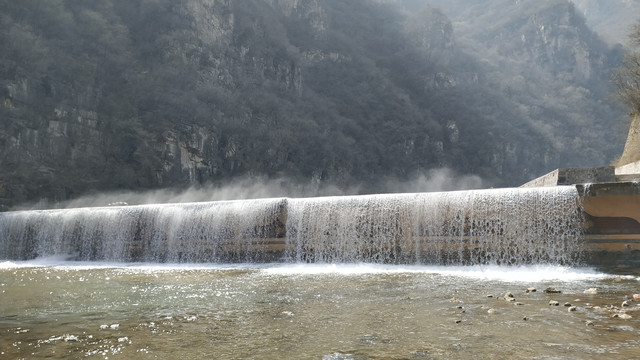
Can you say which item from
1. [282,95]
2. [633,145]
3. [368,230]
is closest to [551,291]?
[368,230]

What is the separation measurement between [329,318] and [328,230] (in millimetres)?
7718

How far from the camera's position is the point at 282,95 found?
207 feet

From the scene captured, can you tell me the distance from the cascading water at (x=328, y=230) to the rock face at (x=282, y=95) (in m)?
14.2

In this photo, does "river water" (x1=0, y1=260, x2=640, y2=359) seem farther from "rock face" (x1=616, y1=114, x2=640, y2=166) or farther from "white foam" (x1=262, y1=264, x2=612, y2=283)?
"rock face" (x1=616, y1=114, x2=640, y2=166)

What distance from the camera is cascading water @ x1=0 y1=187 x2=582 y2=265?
1101cm

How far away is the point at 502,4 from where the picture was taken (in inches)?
4550

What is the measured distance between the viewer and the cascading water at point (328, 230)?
1101 cm

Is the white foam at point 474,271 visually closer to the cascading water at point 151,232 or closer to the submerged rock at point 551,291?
the submerged rock at point 551,291

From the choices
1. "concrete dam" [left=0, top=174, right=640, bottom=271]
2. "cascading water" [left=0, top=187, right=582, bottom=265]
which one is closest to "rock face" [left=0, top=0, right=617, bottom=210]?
"cascading water" [left=0, top=187, right=582, bottom=265]

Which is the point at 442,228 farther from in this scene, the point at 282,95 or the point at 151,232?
the point at 282,95

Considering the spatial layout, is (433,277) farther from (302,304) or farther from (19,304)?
(19,304)

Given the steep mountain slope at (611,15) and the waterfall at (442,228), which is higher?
the steep mountain slope at (611,15)

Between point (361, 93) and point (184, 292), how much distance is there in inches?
2674

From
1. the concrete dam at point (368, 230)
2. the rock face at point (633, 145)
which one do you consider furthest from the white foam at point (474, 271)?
the rock face at point (633, 145)
